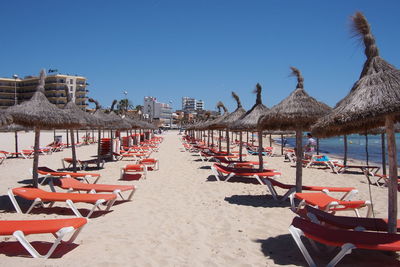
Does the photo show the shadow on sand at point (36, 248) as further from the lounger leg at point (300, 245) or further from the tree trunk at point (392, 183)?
the tree trunk at point (392, 183)

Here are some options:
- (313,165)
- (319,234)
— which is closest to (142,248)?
(319,234)

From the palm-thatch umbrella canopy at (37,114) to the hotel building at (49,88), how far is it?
2731 inches

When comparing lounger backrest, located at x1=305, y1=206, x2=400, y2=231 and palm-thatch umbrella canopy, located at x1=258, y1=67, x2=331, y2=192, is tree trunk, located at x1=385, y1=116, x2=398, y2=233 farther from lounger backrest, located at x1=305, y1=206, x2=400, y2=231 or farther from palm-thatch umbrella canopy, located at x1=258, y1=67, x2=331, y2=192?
palm-thatch umbrella canopy, located at x1=258, y1=67, x2=331, y2=192

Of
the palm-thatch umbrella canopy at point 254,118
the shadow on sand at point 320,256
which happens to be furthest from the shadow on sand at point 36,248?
the palm-thatch umbrella canopy at point 254,118

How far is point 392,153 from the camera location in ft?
11.2

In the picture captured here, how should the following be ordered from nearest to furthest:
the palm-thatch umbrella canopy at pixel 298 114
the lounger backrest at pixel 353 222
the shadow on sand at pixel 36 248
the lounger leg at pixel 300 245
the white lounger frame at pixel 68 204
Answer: the lounger leg at pixel 300 245
the shadow on sand at pixel 36 248
the lounger backrest at pixel 353 222
the white lounger frame at pixel 68 204
the palm-thatch umbrella canopy at pixel 298 114

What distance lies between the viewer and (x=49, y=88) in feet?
240

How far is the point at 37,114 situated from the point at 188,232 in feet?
12.9

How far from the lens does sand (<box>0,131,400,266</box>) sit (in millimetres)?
3332

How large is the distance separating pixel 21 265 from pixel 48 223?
0.56m

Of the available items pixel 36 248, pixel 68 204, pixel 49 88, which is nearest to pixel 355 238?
pixel 36 248

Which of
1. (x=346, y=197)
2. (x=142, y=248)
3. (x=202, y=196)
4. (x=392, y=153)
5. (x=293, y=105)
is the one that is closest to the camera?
(x=392, y=153)

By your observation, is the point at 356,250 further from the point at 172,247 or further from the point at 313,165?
the point at 313,165

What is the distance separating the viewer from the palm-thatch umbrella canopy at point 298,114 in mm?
5727
